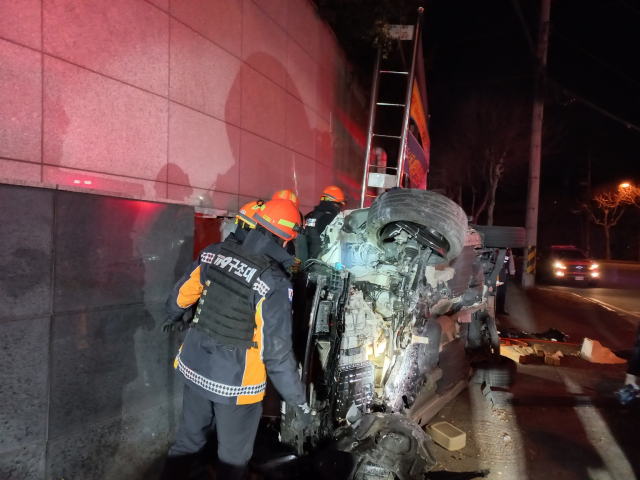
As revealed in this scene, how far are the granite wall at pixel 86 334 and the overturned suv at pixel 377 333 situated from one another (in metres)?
1.03

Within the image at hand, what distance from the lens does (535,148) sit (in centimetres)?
1448

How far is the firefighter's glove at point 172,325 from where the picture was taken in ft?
9.63

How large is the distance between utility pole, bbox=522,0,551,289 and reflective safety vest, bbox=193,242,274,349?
13.9 m

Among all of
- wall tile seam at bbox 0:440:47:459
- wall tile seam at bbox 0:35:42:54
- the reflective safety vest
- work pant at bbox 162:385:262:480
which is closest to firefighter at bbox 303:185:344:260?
the reflective safety vest

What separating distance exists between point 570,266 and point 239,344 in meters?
16.8

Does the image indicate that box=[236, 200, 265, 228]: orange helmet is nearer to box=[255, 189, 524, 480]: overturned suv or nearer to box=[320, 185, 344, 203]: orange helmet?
box=[255, 189, 524, 480]: overturned suv

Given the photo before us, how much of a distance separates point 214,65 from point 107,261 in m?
2.82

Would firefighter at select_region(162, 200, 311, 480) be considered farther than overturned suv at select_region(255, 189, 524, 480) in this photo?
No

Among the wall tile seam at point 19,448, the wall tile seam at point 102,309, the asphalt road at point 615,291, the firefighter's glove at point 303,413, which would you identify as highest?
the wall tile seam at point 102,309

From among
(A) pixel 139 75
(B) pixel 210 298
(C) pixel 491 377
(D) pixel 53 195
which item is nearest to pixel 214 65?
(A) pixel 139 75

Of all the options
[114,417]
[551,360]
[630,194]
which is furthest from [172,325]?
[630,194]

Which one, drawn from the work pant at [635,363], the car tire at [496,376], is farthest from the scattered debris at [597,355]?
the work pant at [635,363]

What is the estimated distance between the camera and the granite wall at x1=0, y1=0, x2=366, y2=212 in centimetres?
283

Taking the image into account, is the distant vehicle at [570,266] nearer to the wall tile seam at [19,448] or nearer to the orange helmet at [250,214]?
the orange helmet at [250,214]
